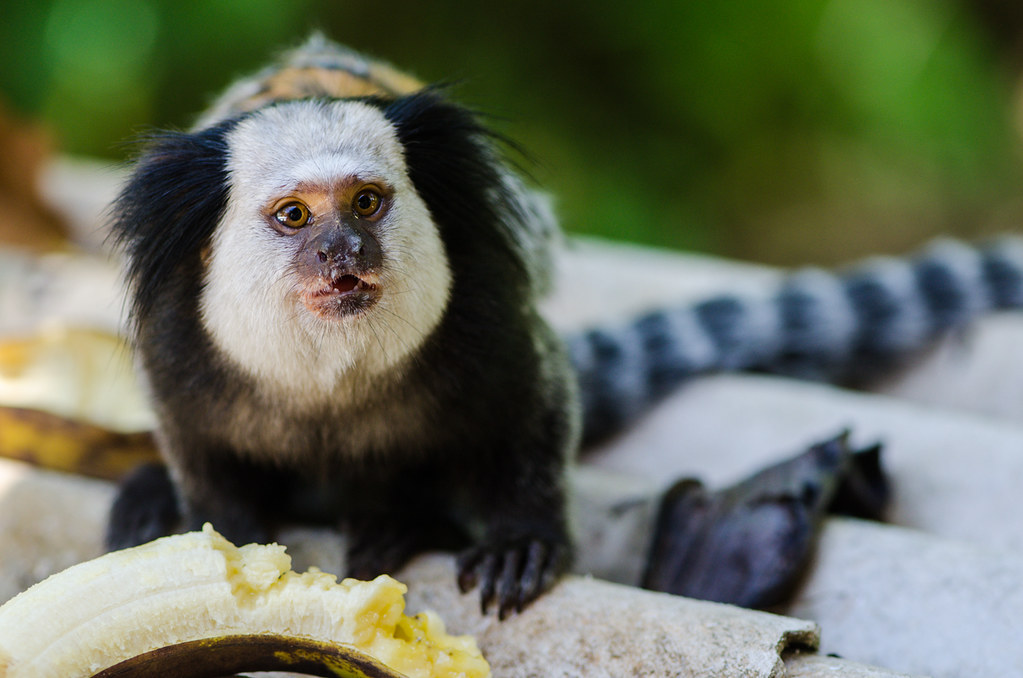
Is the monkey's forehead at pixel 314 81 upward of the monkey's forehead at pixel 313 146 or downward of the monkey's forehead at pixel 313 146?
upward

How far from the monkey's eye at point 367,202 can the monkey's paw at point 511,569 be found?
0.76 meters

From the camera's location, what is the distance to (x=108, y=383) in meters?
3.27

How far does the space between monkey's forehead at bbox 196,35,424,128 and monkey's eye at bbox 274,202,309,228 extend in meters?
0.59

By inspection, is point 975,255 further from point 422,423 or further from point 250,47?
point 250,47

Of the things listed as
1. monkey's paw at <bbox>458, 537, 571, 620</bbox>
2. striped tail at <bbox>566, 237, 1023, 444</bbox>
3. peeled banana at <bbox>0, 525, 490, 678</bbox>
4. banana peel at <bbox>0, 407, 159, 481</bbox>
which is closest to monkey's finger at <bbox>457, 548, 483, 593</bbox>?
monkey's paw at <bbox>458, 537, 571, 620</bbox>

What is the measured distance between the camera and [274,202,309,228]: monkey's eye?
1935 mm

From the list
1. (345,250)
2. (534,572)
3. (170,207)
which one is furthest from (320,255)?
(534,572)

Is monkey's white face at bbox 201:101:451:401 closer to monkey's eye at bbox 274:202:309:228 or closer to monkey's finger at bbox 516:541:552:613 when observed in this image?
monkey's eye at bbox 274:202:309:228

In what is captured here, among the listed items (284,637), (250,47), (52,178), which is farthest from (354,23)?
(284,637)

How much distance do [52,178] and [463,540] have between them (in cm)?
421

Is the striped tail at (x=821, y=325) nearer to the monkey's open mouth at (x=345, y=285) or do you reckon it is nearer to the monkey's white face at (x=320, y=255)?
the monkey's white face at (x=320, y=255)

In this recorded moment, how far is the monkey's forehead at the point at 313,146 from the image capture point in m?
1.94

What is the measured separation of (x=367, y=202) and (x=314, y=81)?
87cm

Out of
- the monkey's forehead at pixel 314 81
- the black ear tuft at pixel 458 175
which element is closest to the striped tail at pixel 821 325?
the monkey's forehead at pixel 314 81
